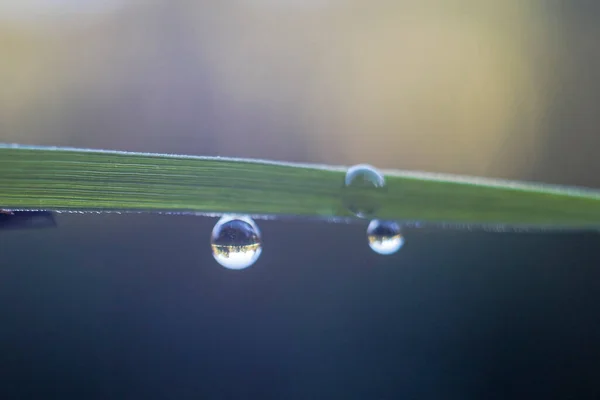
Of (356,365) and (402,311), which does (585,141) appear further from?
(356,365)

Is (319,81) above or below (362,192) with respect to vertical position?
above

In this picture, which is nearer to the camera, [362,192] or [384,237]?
[362,192]

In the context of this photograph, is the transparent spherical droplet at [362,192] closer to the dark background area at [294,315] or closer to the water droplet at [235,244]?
the water droplet at [235,244]

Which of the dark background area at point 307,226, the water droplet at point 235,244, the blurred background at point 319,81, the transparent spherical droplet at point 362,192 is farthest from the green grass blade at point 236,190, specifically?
the blurred background at point 319,81

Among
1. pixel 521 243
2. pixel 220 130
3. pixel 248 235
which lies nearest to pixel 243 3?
pixel 220 130

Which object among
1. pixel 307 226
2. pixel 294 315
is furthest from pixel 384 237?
pixel 307 226

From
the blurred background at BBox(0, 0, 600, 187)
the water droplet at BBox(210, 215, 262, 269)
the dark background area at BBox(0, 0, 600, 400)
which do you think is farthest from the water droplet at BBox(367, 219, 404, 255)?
the blurred background at BBox(0, 0, 600, 187)

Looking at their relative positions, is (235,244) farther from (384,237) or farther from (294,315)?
(294,315)
